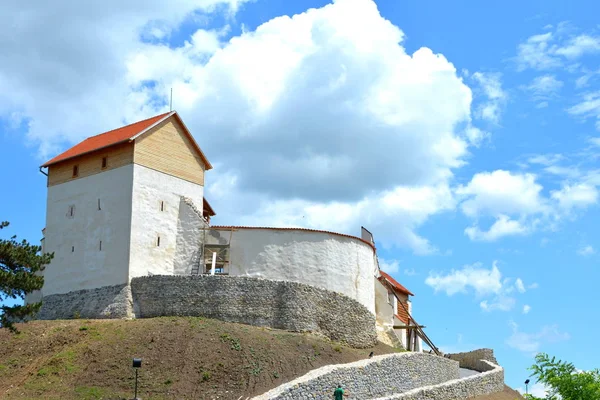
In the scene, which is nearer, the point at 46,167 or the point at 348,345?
the point at 348,345

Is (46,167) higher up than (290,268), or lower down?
higher up

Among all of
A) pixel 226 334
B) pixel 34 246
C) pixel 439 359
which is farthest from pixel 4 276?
pixel 439 359

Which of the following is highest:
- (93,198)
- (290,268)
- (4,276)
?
(93,198)

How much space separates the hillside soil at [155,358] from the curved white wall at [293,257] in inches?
132

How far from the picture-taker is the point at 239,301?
32844 mm

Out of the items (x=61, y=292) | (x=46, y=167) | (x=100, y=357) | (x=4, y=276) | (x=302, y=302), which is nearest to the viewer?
(x=4, y=276)

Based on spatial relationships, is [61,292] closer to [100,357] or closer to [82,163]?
[82,163]

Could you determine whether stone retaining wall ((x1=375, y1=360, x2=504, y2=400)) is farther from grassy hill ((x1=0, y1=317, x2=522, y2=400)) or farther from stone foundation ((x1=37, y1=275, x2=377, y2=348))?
stone foundation ((x1=37, y1=275, x2=377, y2=348))

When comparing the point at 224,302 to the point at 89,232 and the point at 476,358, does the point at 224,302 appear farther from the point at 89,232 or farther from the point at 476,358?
the point at 476,358

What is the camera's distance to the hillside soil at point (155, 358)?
26938mm

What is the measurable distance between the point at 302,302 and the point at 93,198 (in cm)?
1069

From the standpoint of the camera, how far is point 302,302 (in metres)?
33.7

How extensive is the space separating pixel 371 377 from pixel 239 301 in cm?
723

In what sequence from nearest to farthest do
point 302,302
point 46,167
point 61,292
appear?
point 302,302, point 61,292, point 46,167
